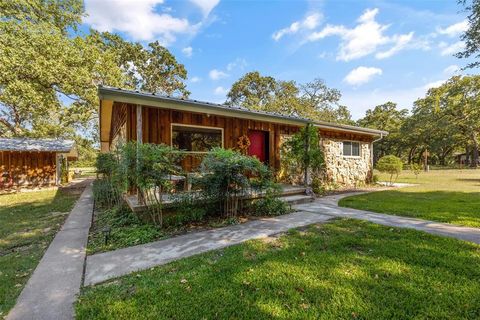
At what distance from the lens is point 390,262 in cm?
315

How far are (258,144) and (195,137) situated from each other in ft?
8.47

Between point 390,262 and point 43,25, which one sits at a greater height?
point 43,25

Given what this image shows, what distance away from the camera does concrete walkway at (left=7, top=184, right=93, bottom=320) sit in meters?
2.29

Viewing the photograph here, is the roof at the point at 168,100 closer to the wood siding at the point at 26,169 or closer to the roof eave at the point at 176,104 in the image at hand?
the roof eave at the point at 176,104

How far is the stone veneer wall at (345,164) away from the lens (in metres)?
11.2

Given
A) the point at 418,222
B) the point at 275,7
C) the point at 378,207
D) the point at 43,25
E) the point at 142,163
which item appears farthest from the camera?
the point at 43,25

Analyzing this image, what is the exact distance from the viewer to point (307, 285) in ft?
8.64

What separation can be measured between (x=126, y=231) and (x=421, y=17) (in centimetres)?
1083

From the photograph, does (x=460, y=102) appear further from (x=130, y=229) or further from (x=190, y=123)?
(x=130, y=229)

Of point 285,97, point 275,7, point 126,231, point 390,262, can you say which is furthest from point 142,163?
point 285,97

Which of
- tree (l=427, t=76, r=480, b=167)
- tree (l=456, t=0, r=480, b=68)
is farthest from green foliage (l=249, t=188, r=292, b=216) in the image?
tree (l=427, t=76, r=480, b=167)

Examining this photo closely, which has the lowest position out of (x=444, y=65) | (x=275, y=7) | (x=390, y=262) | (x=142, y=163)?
(x=390, y=262)

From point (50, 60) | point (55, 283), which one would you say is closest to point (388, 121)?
point (50, 60)

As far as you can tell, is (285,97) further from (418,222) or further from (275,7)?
(418,222)
